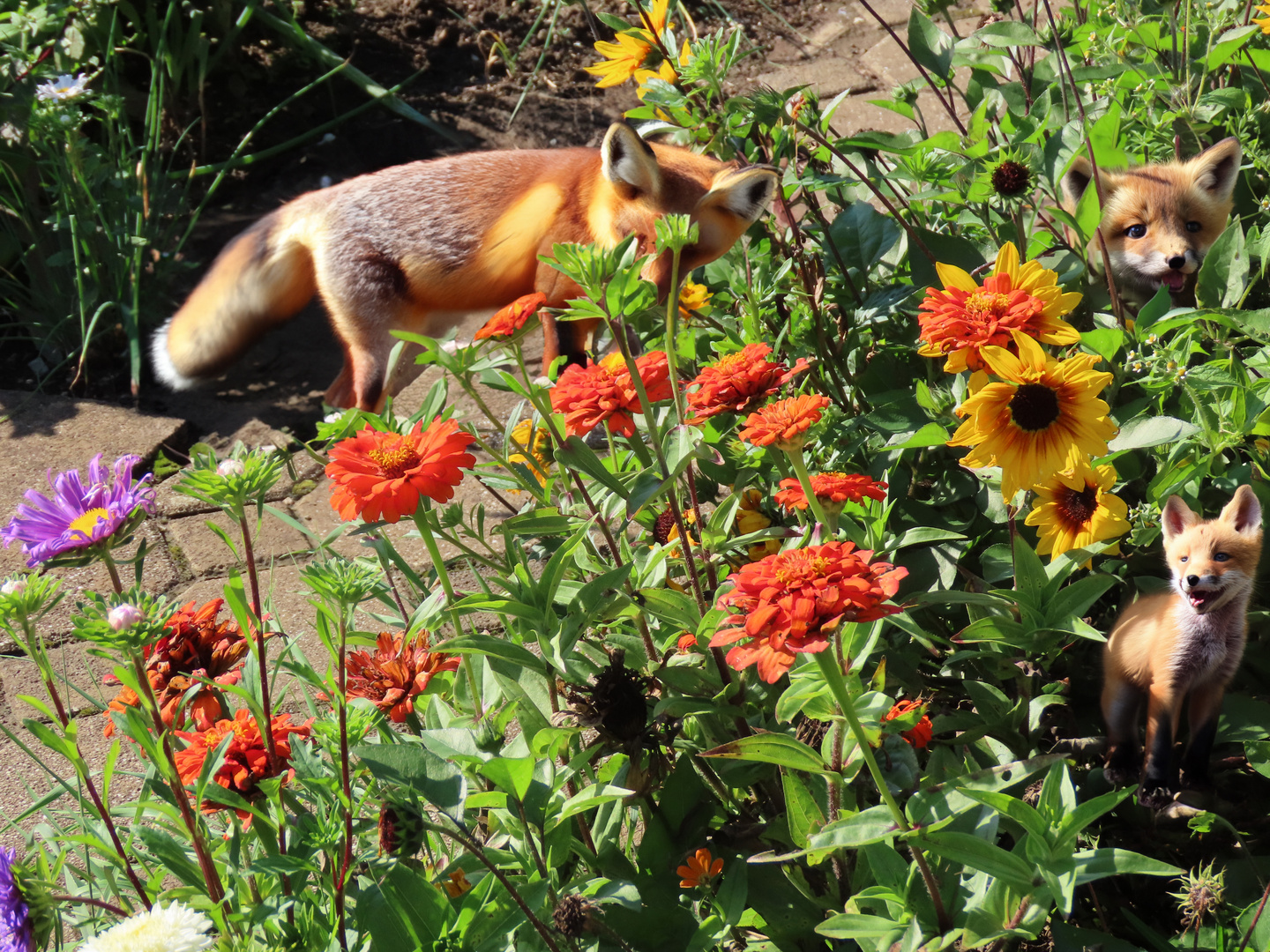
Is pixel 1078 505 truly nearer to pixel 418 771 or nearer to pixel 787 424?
pixel 787 424

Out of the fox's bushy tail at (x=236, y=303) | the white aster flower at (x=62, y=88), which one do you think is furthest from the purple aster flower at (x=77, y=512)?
the white aster flower at (x=62, y=88)

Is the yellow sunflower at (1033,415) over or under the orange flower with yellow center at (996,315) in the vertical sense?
under

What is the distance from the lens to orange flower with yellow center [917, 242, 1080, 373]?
3.88ft

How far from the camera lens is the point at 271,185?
14.3 feet

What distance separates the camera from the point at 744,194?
6.70 feet

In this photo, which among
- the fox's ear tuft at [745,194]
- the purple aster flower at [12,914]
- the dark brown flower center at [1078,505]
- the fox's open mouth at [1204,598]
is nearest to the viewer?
the purple aster flower at [12,914]

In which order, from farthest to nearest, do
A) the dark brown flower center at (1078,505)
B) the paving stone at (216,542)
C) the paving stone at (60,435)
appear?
the paving stone at (60,435), the paving stone at (216,542), the dark brown flower center at (1078,505)

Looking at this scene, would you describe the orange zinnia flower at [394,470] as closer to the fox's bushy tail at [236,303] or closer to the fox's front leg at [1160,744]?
the fox's front leg at [1160,744]

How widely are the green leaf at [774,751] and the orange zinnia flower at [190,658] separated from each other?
620 mm

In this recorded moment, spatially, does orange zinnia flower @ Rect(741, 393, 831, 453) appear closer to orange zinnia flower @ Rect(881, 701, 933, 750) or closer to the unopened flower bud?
orange zinnia flower @ Rect(881, 701, 933, 750)

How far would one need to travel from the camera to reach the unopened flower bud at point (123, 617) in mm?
953

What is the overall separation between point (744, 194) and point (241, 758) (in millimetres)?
1354

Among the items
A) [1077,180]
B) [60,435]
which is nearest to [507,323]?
[1077,180]

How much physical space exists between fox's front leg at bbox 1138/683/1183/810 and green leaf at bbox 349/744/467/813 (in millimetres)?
827
